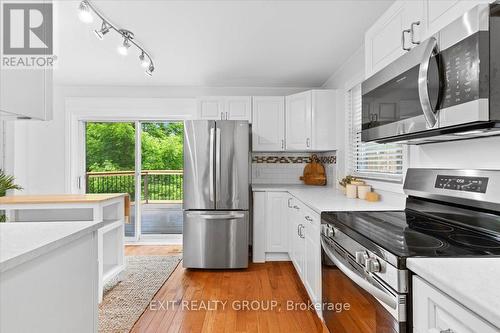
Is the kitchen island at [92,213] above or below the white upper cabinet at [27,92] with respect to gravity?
below

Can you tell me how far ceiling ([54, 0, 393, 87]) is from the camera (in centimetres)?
229

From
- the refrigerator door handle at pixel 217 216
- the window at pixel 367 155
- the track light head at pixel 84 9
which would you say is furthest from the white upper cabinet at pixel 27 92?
the refrigerator door handle at pixel 217 216

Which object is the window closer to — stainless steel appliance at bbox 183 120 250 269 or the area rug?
stainless steel appliance at bbox 183 120 250 269

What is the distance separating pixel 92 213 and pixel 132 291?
819 millimetres

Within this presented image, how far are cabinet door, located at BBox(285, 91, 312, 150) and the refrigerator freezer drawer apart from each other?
3.98 feet

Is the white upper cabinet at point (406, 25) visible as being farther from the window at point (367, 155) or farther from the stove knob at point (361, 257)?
the stove knob at point (361, 257)

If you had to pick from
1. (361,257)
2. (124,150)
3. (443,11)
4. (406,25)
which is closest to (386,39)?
(406,25)

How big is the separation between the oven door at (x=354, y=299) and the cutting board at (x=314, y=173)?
7.83 ft

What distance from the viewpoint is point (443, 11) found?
1.36 meters

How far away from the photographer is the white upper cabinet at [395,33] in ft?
5.07

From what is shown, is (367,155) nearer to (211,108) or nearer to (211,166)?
(211,166)

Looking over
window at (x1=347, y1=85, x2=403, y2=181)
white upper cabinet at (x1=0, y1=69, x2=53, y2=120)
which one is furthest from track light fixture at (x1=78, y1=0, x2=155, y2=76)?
window at (x1=347, y1=85, x2=403, y2=181)

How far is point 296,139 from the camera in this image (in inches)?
156

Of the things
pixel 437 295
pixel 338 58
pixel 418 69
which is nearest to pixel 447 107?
pixel 418 69
